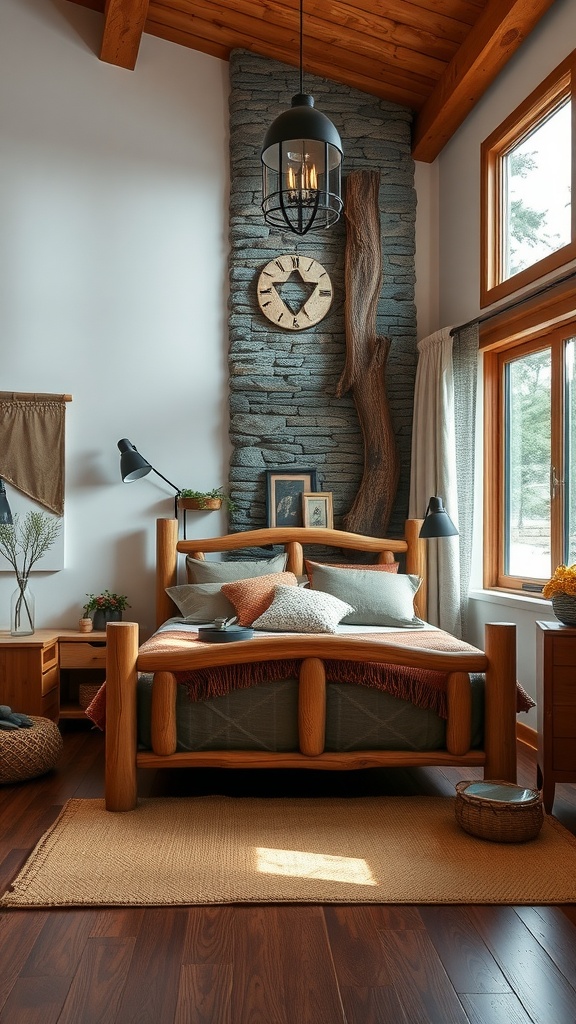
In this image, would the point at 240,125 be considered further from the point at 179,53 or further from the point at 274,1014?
the point at 274,1014

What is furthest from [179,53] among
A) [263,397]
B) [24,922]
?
[24,922]

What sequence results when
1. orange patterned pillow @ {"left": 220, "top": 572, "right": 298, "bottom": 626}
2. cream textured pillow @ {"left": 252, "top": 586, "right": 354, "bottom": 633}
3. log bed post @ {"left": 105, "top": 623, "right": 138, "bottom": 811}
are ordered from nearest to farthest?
log bed post @ {"left": 105, "top": 623, "right": 138, "bottom": 811} < cream textured pillow @ {"left": 252, "top": 586, "right": 354, "bottom": 633} < orange patterned pillow @ {"left": 220, "top": 572, "right": 298, "bottom": 626}

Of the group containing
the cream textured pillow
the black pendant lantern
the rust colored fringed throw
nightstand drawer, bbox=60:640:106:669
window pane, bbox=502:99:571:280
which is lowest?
nightstand drawer, bbox=60:640:106:669

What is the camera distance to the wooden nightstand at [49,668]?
14.3ft

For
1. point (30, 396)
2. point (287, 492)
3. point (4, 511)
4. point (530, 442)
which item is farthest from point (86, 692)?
point (530, 442)

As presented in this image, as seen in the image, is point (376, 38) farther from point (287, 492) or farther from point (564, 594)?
point (564, 594)

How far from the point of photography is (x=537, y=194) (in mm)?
4246

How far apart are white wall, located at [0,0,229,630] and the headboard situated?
244mm

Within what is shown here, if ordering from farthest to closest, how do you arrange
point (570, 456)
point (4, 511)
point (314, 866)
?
1. point (4, 511)
2. point (570, 456)
3. point (314, 866)

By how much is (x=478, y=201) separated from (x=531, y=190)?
51cm

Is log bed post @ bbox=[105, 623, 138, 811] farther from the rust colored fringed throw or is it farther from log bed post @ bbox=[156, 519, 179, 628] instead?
log bed post @ bbox=[156, 519, 179, 628]

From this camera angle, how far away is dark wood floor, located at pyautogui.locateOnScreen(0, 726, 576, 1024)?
185cm

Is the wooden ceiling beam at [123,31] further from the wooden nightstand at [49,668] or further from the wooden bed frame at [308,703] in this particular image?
the wooden bed frame at [308,703]

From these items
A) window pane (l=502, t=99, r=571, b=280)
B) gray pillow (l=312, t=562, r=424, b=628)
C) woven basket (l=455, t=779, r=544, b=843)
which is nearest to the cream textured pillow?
gray pillow (l=312, t=562, r=424, b=628)
